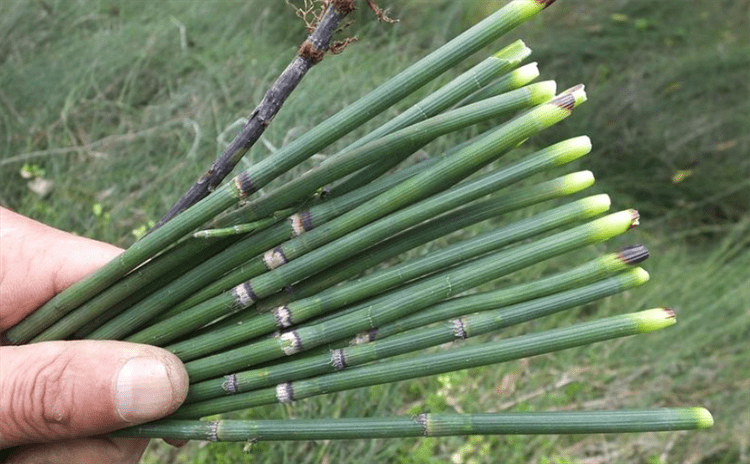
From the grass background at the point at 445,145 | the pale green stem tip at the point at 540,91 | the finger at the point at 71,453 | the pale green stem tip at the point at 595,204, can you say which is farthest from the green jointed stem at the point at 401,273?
the grass background at the point at 445,145

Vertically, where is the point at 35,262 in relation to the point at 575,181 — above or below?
above

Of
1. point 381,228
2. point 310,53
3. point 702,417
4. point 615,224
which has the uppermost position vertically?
point 310,53

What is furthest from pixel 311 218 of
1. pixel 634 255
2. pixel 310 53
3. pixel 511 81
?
pixel 634 255

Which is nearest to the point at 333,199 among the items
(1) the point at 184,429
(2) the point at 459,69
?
(1) the point at 184,429

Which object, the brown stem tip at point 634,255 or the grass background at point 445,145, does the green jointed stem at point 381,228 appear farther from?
the grass background at point 445,145

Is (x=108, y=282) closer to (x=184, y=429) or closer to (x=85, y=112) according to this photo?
(x=184, y=429)

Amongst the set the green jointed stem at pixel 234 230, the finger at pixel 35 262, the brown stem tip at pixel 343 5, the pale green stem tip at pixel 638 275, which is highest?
the brown stem tip at pixel 343 5

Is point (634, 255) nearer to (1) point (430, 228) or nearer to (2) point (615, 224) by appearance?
(2) point (615, 224)
